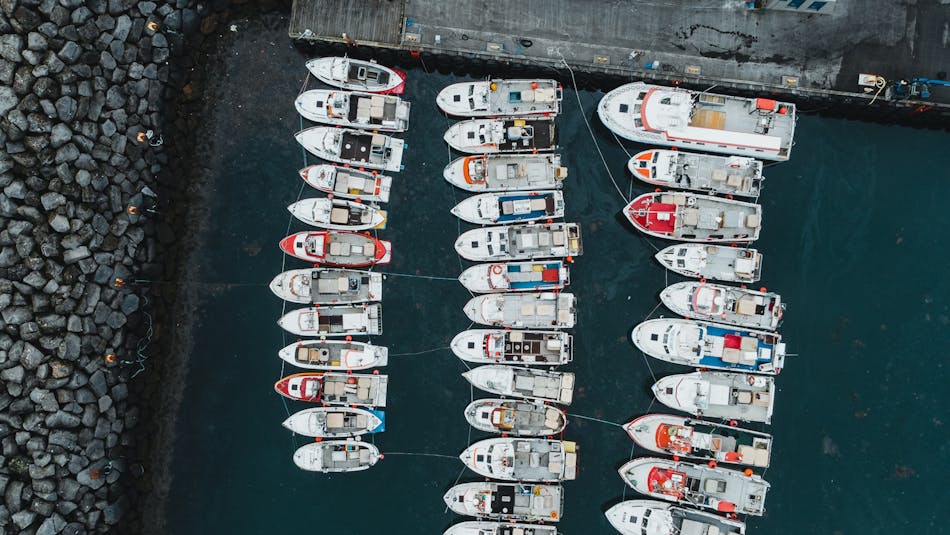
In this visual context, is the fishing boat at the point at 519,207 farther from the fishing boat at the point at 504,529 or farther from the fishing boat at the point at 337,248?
the fishing boat at the point at 504,529

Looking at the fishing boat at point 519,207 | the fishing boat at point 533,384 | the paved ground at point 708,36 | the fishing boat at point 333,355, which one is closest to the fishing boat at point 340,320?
the fishing boat at point 333,355

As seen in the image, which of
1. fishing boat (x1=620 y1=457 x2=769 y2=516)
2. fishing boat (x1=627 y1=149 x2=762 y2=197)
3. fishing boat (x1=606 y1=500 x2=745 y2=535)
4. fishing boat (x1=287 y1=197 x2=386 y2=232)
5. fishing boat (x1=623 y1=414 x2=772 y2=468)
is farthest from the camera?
fishing boat (x1=287 y1=197 x2=386 y2=232)

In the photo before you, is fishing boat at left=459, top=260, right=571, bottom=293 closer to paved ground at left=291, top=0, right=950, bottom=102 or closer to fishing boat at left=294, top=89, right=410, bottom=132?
fishing boat at left=294, top=89, right=410, bottom=132

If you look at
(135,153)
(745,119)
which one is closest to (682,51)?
(745,119)

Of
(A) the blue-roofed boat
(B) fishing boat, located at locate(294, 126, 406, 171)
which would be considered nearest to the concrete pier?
(B) fishing boat, located at locate(294, 126, 406, 171)

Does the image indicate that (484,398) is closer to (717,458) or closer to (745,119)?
(717,458)

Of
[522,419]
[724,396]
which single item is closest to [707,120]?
[724,396]
